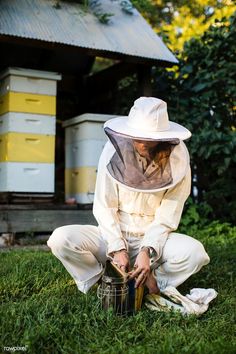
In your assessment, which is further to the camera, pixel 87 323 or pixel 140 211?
pixel 140 211

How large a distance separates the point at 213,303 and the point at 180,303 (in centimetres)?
27

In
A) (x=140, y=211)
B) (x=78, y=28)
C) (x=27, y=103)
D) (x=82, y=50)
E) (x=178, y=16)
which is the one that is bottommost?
(x=140, y=211)

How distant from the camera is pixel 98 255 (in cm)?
297

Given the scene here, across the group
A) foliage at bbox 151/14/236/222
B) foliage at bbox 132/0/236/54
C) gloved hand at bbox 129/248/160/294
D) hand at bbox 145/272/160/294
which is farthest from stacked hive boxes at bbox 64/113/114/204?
foliage at bbox 132/0/236/54


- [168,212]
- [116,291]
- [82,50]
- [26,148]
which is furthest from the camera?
[82,50]

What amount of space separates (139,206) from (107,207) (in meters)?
0.19

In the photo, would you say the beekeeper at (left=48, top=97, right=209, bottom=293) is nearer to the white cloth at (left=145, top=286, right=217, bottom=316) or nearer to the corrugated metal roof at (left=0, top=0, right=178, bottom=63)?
the white cloth at (left=145, top=286, right=217, bottom=316)

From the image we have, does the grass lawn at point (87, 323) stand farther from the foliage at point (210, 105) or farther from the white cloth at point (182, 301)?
the foliage at point (210, 105)

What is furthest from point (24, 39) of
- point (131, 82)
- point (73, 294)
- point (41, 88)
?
point (73, 294)

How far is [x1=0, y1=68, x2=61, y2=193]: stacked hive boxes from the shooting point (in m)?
5.20

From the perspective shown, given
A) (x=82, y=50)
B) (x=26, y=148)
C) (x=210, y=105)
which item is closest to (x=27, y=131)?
(x=26, y=148)

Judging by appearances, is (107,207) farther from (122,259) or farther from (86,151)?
(86,151)

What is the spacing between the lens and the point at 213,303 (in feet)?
9.41

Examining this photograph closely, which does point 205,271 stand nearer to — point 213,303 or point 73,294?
point 213,303
